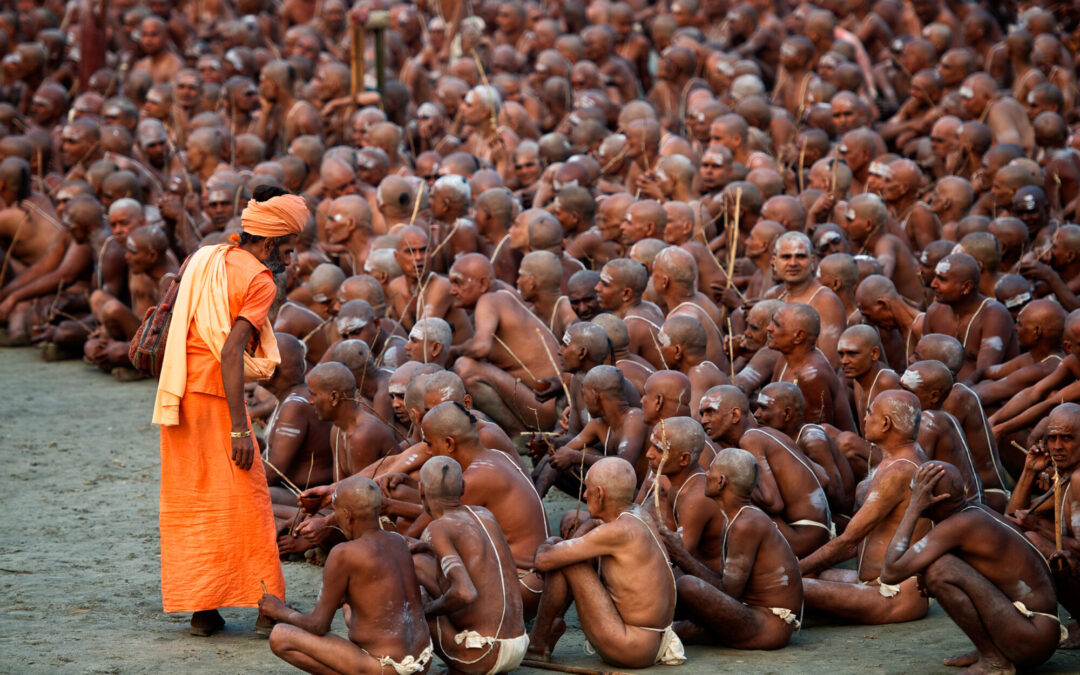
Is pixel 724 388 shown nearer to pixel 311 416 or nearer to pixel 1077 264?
pixel 311 416

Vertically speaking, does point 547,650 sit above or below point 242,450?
below

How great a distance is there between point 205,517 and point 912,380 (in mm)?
3501

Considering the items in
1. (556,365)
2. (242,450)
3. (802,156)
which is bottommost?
(556,365)

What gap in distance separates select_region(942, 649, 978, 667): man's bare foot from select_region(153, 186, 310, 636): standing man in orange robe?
2907 millimetres

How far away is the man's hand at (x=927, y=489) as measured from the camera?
5898 millimetres

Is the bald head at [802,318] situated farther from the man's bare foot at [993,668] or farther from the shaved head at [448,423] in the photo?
the man's bare foot at [993,668]

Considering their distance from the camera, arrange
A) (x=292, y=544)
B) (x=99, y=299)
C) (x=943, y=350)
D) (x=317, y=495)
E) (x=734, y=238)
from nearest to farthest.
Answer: (x=317, y=495)
(x=292, y=544)
(x=943, y=350)
(x=734, y=238)
(x=99, y=299)

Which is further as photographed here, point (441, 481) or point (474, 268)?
point (474, 268)

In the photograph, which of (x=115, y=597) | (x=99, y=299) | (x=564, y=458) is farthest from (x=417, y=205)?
(x=115, y=597)

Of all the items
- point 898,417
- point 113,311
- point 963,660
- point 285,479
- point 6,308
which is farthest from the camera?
point 6,308

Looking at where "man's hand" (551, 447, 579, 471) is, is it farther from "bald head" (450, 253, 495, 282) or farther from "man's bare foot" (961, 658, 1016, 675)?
"man's bare foot" (961, 658, 1016, 675)

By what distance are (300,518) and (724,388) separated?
2.26 m

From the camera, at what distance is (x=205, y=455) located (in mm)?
6336

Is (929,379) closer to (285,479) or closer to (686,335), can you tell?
(686,335)
